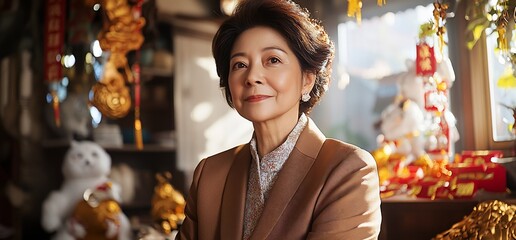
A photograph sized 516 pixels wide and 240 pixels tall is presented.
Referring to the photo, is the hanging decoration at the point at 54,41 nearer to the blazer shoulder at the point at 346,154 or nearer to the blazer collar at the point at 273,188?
the blazer collar at the point at 273,188

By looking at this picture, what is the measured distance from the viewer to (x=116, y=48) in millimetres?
3953

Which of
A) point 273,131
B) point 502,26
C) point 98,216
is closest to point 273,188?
point 273,131

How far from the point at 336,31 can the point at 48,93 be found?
6.51 ft

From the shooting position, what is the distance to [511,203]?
196 centimetres

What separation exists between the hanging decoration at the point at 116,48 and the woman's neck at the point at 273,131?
7.99 ft

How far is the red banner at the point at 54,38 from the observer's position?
13.1 feet

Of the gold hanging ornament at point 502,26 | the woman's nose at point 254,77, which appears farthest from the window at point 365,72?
the woman's nose at point 254,77

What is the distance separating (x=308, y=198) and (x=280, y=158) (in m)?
0.16

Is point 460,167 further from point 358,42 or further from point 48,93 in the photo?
point 48,93

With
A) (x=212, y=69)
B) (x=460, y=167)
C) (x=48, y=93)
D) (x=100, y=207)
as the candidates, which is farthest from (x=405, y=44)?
(x=48, y=93)

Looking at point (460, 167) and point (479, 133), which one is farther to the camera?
point (479, 133)

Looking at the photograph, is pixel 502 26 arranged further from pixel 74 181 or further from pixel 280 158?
pixel 74 181

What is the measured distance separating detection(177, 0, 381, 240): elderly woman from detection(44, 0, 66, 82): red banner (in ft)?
8.44

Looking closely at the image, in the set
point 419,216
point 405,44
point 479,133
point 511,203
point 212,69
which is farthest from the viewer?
point 212,69
